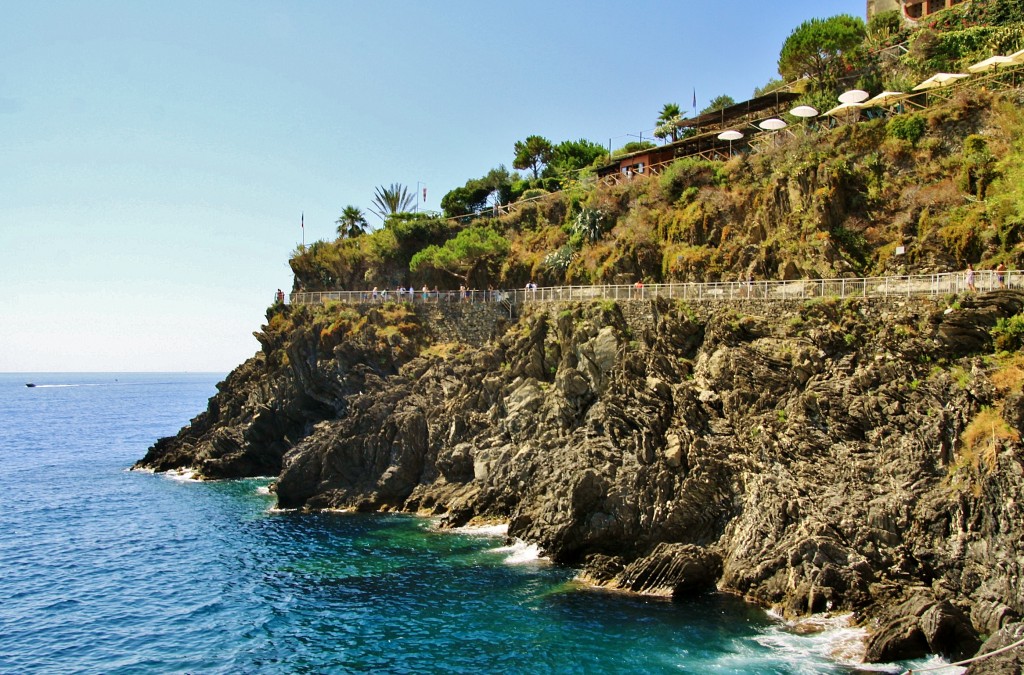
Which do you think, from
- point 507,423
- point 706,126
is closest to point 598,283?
point 507,423

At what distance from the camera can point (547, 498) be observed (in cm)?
4159

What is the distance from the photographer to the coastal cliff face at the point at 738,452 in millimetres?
28578

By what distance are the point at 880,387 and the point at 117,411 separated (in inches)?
6129

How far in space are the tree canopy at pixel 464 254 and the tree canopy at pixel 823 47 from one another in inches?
1126

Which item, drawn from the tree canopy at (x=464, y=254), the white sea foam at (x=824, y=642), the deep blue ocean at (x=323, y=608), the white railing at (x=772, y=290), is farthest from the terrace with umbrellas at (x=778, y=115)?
the deep blue ocean at (x=323, y=608)

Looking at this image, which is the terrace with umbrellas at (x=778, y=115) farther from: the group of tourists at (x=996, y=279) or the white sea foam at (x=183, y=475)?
the white sea foam at (x=183, y=475)

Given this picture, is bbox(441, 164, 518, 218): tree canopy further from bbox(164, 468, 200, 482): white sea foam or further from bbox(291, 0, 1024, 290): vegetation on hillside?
bbox(164, 468, 200, 482): white sea foam

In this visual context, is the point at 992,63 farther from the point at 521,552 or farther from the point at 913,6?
the point at 521,552

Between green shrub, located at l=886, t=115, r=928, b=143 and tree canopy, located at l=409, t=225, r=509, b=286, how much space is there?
32884 mm

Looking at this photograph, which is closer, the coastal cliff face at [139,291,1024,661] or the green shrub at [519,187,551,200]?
the coastal cliff face at [139,291,1024,661]

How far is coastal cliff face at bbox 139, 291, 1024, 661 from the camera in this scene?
2858 centimetres

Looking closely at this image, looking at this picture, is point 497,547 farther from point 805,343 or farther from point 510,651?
point 805,343

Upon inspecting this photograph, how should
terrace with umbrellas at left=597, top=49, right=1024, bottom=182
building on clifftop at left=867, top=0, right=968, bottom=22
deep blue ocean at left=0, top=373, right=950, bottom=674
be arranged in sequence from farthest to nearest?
building on clifftop at left=867, top=0, right=968, bottom=22 < terrace with umbrellas at left=597, top=49, right=1024, bottom=182 < deep blue ocean at left=0, top=373, right=950, bottom=674

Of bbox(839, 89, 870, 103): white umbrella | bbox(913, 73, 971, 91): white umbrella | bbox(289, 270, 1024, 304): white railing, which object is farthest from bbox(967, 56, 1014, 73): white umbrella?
bbox(289, 270, 1024, 304): white railing
